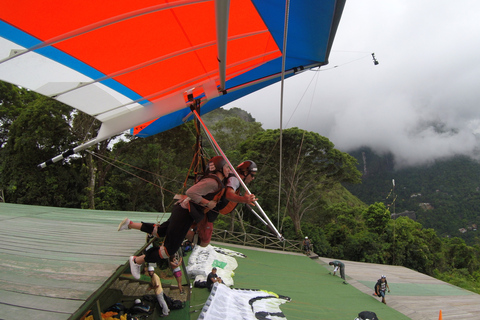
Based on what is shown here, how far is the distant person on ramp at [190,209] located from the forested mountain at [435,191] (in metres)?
32.0

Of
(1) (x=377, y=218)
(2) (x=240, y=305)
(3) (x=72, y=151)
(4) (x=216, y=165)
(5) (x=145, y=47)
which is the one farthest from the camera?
(1) (x=377, y=218)

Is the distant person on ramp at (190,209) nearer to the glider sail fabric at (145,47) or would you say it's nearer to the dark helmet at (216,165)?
the dark helmet at (216,165)

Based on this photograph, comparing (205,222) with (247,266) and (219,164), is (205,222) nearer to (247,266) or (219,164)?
(219,164)

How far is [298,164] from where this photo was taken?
17375 millimetres

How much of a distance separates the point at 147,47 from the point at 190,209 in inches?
62.8

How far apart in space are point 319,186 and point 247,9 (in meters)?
17.6

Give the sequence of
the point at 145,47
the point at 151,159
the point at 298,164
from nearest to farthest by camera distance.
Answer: the point at 145,47 < the point at 151,159 < the point at 298,164

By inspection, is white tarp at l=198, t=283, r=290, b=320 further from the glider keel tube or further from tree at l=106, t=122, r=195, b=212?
tree at l=106, t=122, r=195, b=212

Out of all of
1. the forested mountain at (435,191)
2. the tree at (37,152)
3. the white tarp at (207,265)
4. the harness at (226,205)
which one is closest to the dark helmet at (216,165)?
the harness at (226,205)

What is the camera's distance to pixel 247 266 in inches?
295

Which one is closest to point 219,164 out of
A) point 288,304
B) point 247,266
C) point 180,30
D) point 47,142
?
point 180,30

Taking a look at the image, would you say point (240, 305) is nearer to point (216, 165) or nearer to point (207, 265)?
point (207, 265)

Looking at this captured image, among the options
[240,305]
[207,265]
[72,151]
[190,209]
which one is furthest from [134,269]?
[207,265]

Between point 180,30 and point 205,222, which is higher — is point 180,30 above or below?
above
